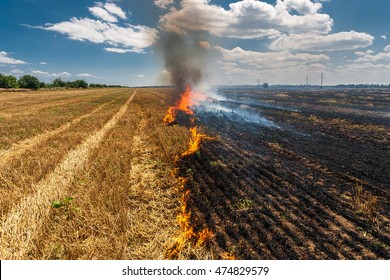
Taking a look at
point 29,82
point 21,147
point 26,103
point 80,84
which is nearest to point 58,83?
point 80,84

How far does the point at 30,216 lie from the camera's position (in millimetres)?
5879

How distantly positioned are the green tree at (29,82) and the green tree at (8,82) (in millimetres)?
4138

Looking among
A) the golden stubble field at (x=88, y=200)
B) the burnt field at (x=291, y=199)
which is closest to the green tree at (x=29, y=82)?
the golden stubble field at (x=88, y=200)

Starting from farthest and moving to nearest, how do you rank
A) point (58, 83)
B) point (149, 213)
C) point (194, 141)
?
point (58, 83)
point (194, 141)
point (149, 213)

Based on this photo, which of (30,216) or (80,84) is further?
(80,84)

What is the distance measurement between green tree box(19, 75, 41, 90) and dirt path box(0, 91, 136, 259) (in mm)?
114969

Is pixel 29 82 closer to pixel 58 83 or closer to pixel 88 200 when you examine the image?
pixel 58 83

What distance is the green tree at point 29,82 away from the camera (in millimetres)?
104463

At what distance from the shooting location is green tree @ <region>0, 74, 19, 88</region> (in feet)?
311

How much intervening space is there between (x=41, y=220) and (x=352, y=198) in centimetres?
790

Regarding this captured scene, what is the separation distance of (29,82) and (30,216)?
119766mm

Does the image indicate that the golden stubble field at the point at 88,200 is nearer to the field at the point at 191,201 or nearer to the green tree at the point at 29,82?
the field at the point at 191,201

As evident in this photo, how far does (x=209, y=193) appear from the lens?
24.8 ft
